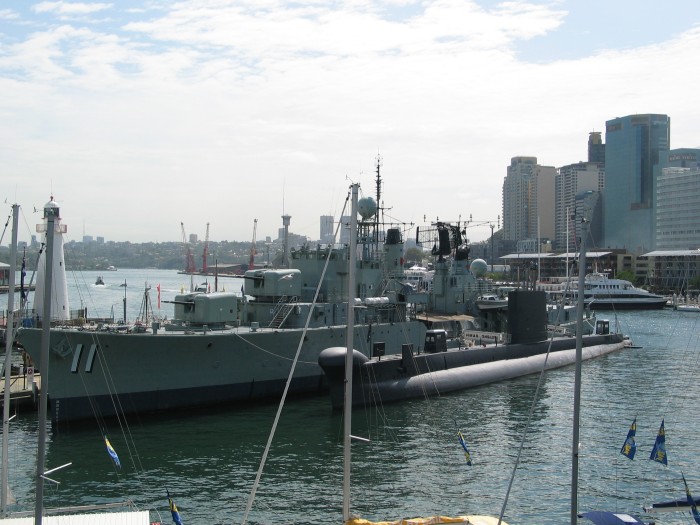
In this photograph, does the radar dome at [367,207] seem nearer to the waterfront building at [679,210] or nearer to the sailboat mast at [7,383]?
the sailboat mast at [7,383]

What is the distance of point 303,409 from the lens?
112ft

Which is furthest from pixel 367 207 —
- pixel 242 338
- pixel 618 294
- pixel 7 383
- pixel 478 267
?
pixel 618 294

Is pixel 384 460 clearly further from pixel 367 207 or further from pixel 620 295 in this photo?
pixel 620 295

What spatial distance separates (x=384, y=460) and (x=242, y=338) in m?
10.7

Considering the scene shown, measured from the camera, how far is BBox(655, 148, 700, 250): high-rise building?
557 ft

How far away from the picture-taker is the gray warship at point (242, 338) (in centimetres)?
3048

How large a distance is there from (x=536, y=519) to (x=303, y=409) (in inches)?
604

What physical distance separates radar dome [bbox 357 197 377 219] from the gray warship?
6cm

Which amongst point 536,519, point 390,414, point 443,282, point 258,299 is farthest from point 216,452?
point 443,282

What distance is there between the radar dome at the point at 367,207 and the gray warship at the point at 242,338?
0.06 metres

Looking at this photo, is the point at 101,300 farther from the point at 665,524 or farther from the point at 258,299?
the point at 665,524

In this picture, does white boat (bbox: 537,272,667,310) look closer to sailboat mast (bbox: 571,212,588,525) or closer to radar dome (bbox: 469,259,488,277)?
radar dome (bbox: 469,259,488,277)

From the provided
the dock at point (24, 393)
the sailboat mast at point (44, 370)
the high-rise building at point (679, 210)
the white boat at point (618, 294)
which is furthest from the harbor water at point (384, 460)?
the high-rise building at point (679, 210)

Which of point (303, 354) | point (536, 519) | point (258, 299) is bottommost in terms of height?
point (536, 519)
